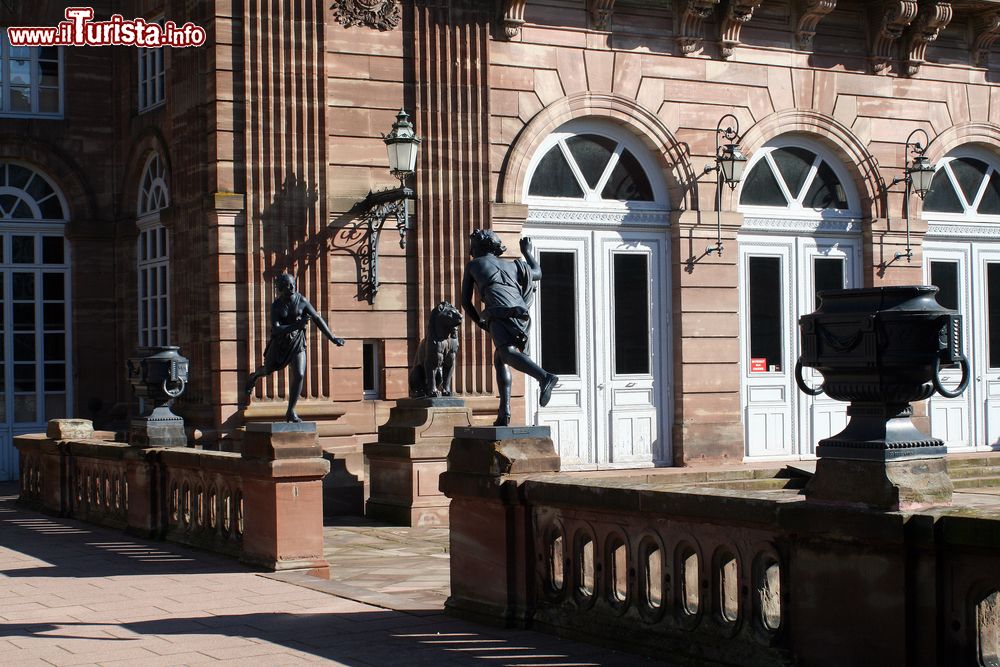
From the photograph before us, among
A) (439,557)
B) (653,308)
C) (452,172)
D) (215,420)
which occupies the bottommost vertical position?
(439,557)

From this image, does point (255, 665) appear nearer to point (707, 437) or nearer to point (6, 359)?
point (707, 437)

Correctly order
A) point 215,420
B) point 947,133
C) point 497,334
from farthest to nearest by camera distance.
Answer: point 947,133 < point 215,420 < point 497,334

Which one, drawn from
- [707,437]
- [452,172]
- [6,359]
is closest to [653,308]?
[707,437]

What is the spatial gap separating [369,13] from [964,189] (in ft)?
30.6

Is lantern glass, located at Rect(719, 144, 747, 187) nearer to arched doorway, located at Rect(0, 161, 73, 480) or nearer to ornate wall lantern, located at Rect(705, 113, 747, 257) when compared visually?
ornate wall lantern, located at Rect(705, 113, 747, 257)

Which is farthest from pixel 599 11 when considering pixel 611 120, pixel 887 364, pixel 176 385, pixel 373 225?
pixel 887 364

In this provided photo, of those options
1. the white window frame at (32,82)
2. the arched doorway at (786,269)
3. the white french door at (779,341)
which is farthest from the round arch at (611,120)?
the white window frame at (32,82)

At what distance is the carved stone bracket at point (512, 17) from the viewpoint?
677 inches

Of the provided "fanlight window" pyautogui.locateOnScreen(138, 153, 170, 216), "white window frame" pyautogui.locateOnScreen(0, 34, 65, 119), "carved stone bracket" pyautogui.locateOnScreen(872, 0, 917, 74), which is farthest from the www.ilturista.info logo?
"carved stone bracket" pyautogui.locateOnScreen(872, 0, 917, 74)

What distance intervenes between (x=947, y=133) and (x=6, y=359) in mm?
13413

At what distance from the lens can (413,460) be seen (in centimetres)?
1476

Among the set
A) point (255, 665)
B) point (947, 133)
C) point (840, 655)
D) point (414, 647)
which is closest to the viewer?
point (840, 655)

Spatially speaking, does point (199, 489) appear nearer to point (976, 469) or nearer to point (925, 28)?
point (976, 469)

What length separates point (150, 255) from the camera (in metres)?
18.6
